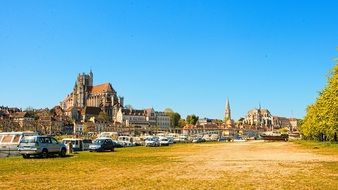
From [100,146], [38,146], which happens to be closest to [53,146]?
[38,146]

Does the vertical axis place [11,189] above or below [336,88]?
below

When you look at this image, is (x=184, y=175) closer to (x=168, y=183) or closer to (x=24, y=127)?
(x=168, y=183)

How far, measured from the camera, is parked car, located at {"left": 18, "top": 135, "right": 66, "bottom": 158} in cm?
3869

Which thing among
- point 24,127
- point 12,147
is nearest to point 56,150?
point 12,147

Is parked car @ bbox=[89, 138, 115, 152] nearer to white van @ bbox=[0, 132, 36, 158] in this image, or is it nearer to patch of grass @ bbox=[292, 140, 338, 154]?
white van @ bbox=[0, 132, 36, 158]

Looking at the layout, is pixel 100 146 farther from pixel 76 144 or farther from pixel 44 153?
pixel 44 153

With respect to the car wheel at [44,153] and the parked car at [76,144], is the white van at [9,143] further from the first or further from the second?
the parked car at [76,144]

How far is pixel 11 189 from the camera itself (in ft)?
55.0

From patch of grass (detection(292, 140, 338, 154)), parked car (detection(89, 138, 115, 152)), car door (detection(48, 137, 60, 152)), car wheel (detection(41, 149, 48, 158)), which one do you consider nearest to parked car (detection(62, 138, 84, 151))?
parked car (detection(89, 138, 115, 152))

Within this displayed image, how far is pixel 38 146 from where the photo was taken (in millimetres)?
38906

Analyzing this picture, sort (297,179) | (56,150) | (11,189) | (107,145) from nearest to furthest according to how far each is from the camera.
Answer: (11,189)
(297,179)
(56,150)
(107,145)

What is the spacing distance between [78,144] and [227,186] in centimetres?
4647

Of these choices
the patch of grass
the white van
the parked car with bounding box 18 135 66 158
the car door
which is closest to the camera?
the parked car with bounding box 18 135 66 158

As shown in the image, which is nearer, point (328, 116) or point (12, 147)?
point (12, 147)
